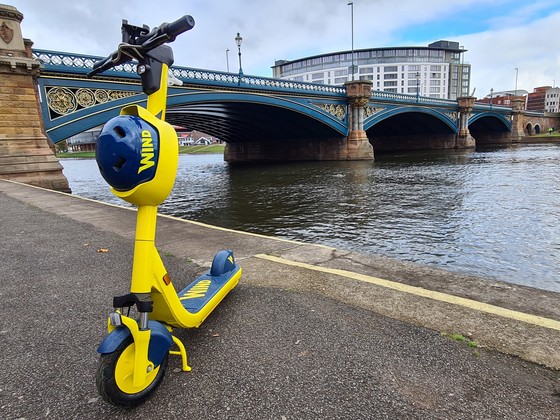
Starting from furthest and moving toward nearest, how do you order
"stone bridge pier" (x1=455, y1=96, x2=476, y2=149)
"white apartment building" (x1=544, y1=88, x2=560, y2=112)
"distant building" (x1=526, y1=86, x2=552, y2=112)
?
"distant building" (x1=526, y1=86, x2=552, y2=112), "white apartment building" (x1=544, y1=88, x2=560, y2=112), "stone bridge pier" (x1=455, y1=96, x2=476, y2=149)

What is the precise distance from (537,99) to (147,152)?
183728 millimetres

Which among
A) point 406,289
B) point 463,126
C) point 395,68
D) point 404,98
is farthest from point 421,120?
point 395,68

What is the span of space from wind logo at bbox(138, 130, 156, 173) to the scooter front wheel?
930mm

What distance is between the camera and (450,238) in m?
8.82

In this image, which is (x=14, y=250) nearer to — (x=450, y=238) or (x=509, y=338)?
(x=509, y=338)

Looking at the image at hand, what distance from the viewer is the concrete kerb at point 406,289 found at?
8.45 ft

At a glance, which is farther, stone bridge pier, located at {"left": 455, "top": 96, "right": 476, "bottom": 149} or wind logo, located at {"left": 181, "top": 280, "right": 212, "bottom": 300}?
stone bridge pier, located at {"left": 455, "top": 96, "right": 476, "bottom": 149}

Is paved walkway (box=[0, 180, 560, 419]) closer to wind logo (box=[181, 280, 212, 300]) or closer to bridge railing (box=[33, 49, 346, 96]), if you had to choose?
wind logo (box=[181, 280, 212, 300])

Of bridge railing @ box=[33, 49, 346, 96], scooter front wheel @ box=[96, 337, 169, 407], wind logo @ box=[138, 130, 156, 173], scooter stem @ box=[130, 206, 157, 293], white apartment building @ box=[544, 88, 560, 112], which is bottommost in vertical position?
scooter front wheel @ box=[96, 337, 169, 407]

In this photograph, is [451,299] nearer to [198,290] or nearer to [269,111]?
[198,290]

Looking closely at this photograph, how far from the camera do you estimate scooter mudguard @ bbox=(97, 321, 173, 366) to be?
1.87 m

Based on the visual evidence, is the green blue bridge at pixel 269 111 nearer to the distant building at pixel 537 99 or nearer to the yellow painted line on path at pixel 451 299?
the yellow painted line on path at pixel 451 299

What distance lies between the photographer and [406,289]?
132 inches

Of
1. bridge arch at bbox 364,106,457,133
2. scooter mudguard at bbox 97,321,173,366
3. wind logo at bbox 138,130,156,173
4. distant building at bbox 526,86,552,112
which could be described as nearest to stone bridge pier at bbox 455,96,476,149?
bridge arch at bbox 364,106,457,133
